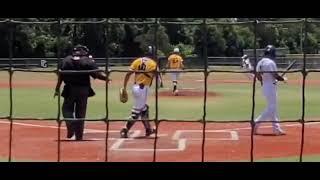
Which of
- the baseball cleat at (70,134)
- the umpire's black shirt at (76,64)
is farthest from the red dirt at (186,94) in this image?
the umpire's black shirt at (76,64)

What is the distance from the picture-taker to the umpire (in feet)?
20.0

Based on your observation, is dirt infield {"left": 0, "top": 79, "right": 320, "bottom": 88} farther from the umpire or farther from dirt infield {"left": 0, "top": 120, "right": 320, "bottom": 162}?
the umpire

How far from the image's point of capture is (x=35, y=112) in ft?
34.1

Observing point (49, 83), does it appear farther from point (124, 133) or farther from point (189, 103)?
point (124, 133)

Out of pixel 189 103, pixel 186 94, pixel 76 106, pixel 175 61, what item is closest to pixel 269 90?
pixel 76 106

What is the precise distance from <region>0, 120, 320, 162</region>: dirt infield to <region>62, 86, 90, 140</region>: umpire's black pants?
15 cm

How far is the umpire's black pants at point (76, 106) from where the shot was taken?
6371mm

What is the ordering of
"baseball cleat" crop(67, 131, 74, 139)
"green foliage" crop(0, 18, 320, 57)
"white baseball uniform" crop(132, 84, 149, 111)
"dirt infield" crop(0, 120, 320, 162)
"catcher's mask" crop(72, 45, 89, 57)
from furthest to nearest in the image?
"green foliage" crop(0, 18, 320, 57), "white baseball uniform" crop(132, 84, 149, 111), "baseball cleat" crop(67, 131, 74, 139), "catcher's mask" crop(72, 45, 89, 57), "dirt infield" crop(0, 120, 320, 162)

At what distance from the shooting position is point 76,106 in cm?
648

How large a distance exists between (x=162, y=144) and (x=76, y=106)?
103 cm

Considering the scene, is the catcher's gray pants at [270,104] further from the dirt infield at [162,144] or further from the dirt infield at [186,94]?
the dirt infield at [186,94]

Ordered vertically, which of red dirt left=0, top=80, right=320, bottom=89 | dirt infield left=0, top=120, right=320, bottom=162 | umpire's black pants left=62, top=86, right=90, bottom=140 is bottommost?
dirt infield left=0, top=120, right=320, bottom=162

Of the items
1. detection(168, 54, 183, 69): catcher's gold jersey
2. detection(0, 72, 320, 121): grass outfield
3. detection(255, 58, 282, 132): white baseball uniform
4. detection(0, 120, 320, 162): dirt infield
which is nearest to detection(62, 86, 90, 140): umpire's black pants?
detection(0, 120, 320, 162): dirt infield
